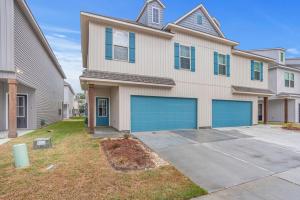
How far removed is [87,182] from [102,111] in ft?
29.9

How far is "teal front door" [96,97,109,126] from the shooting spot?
13.1 metres

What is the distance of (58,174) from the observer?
4.77 m

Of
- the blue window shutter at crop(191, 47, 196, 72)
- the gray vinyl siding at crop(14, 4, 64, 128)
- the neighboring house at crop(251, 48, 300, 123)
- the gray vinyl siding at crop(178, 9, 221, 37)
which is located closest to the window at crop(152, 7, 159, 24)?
the gray vinyl siding at crop(178, 9, 221, 37)

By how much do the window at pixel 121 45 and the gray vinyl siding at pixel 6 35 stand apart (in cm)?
534

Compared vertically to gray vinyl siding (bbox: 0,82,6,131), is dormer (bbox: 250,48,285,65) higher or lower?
higher

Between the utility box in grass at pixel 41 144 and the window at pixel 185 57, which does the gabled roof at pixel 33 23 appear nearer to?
the utility box in grass at pixel 41 144

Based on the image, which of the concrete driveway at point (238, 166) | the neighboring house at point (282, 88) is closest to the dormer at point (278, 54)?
the neighboring house at point (282, 88)

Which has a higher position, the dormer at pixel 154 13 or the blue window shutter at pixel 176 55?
the dormer at pixel 154 13

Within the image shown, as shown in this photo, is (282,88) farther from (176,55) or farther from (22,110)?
(22,110)

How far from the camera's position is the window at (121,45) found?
10688 mm

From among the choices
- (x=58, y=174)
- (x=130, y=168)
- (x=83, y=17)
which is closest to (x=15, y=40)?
(x=83, y=17)

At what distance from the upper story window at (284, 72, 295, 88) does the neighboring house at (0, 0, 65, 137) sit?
25372 mm

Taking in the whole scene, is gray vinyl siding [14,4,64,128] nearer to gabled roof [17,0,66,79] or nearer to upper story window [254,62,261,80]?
gabled roof [17,0,66,79]

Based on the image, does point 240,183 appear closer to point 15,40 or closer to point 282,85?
point 15,40
